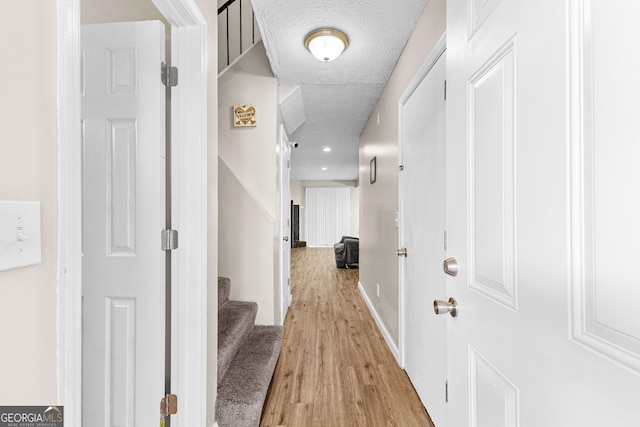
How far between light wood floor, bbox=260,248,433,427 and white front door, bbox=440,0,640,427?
3.61ft

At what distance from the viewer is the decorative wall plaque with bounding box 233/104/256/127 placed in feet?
8.58

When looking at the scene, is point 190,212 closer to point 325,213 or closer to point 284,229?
point 284,229

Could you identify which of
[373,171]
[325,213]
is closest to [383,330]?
[373,171]

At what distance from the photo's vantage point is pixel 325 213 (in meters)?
10.3

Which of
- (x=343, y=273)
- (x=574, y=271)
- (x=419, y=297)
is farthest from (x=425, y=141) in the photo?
(x=343, y=273)

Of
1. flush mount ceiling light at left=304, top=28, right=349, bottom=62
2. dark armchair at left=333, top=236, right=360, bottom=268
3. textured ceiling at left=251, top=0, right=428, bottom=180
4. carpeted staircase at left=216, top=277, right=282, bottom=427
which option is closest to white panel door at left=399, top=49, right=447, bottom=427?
textured ceiling at left=251, top=0, right=428, bottom=180

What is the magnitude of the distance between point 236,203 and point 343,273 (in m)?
3.67

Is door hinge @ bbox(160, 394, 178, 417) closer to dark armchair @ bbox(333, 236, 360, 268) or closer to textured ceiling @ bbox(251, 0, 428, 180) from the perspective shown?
textured ceiling @ bbox(251, 0, 428, 180)

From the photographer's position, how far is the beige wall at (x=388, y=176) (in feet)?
5.47

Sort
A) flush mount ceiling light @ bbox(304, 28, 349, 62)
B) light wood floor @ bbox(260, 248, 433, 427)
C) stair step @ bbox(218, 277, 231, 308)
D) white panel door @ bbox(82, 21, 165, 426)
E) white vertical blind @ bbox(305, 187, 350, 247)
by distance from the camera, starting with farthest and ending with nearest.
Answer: white vertical blind @ bbox(305, 187, 350, 247)
stair step @ bbox(218, 277, 231, 308)
flush mount ceiling light @ bbox(304, 28, 349, 62)
light wood floor @ bbox(260, 248, 433, 427)
white panel door @ bbox(82, 21, 165, 426)

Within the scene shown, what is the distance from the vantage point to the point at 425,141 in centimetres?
168
